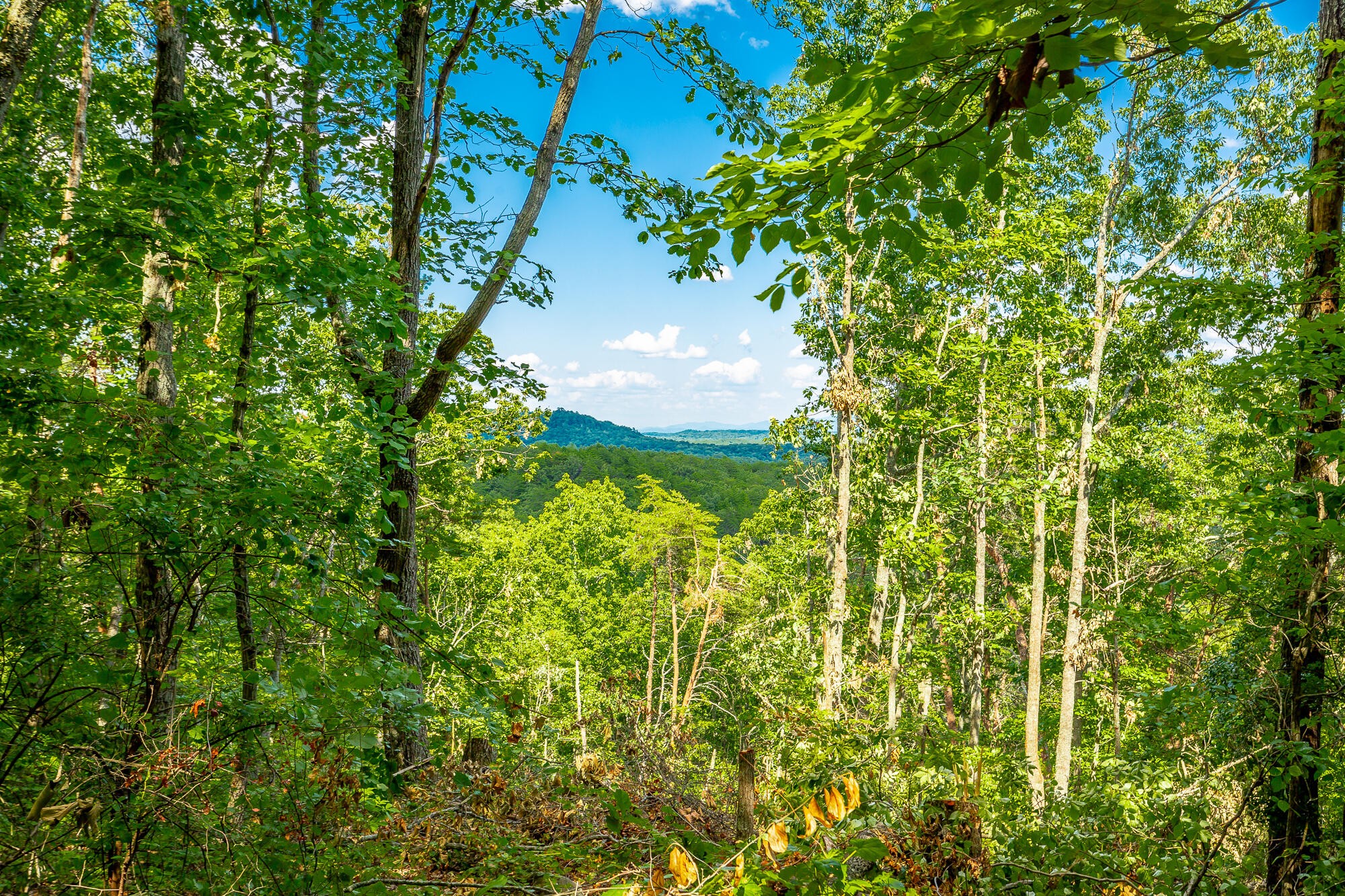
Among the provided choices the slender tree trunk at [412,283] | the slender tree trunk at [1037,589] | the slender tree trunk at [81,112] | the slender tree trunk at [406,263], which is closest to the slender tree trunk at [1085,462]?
the slender tree trunk at [1037,589]

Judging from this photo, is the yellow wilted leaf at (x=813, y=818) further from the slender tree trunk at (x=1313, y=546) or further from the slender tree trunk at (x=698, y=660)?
the slender tree trunk at (x=698, y=660)

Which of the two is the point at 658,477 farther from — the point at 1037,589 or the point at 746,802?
the point at 746,802

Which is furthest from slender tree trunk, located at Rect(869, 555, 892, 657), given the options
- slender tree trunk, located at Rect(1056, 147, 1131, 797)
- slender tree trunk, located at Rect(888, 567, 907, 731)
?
slender tree trunk, located at Rect(1056, 147, 1131, 797)

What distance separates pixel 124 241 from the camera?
3.12 m

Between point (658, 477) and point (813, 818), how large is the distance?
46.1 metres

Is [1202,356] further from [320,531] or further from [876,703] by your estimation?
[320,531]

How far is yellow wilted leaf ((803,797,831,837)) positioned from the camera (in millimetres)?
2090

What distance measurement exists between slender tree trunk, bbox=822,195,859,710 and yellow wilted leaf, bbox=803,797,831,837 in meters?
7.32

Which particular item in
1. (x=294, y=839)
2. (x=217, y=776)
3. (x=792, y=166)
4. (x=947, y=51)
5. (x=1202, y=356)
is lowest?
(x=294, y=839)

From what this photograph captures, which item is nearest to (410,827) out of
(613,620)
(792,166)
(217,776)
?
(217,776)

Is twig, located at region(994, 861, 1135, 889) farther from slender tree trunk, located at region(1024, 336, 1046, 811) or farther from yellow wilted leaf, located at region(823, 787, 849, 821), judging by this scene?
slender tree trunk, located at region(1024, 336, 1046, 811)

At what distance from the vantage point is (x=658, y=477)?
4819 centimetres

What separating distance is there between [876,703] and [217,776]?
30.3 feet

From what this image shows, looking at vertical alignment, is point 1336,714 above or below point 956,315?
below
